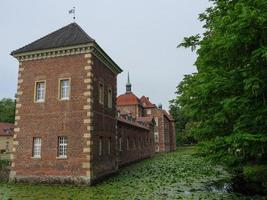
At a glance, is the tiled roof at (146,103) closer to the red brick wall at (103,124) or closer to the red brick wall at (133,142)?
the red brick wall at (133,142)

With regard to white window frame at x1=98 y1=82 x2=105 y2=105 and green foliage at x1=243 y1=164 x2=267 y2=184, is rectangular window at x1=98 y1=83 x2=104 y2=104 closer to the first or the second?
white window frame at x1=98 y1=82 x2=105 y2=105

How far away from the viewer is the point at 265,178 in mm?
11555

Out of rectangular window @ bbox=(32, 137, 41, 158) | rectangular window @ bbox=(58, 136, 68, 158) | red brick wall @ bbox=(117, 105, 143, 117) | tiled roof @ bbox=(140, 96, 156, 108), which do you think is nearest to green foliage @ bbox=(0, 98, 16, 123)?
red brick wall @ bbox=(117, 105, 143, 117)

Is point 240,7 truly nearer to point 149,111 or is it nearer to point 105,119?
point 105,119

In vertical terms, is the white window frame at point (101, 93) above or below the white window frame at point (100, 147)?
above

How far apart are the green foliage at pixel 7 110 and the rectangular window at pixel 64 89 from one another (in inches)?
2535

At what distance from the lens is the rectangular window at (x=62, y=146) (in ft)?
65.7

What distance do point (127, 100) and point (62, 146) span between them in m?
50.1

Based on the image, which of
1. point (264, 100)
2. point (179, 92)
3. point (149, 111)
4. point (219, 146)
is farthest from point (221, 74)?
point (149, 111)

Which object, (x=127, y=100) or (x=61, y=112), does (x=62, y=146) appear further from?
(x=127, y=100)

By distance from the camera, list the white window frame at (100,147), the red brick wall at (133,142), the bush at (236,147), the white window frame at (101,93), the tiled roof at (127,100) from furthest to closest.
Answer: the tiled roof at (127,100)
the red brick wall at (133,142)
the white window frame at (101,93)
the white window frame at (100,147)
the bush at (236,147)

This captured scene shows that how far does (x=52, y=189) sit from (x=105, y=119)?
24.5 feet

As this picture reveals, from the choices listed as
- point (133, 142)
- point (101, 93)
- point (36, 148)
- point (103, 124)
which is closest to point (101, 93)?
point (101, 93)

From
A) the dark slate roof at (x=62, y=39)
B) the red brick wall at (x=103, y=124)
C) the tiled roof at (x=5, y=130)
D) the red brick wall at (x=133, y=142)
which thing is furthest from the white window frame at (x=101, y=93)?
the tiled roof at (x=5, y=130)
